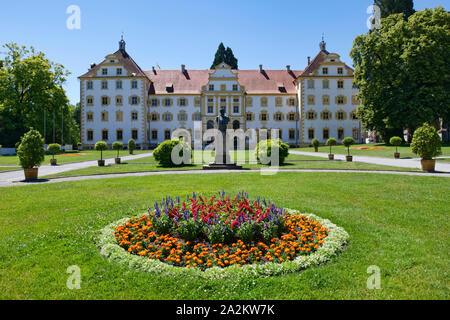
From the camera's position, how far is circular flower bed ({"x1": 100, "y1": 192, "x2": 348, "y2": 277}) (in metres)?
4.50

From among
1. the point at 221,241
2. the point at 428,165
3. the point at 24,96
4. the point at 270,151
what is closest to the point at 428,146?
the point at 428,165

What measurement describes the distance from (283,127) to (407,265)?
49164 mm

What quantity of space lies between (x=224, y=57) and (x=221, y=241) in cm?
6148

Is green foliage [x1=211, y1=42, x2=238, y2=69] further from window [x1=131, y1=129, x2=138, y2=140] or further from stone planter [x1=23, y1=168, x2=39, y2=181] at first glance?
stone planter [x1=23, y1=168, x2=39, y2=181]

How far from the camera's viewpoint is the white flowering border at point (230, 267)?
4.19 m

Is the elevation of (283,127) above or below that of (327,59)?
below

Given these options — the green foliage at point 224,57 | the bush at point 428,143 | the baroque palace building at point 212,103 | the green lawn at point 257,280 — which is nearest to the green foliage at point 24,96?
the baroque palace building at point 212,103

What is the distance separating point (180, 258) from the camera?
4.84 metres

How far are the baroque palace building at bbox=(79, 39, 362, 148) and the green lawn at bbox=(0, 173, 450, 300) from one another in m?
41.3

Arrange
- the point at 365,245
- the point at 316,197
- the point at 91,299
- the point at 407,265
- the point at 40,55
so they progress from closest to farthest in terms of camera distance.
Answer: the point at 91,299, the point at 407,265, the point at 365,245, the point at 316,197, the point at 40,55

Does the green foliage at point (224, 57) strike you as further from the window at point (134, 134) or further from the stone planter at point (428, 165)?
the stone planter at point (428, 165)

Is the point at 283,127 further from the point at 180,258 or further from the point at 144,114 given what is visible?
the point at 180,258

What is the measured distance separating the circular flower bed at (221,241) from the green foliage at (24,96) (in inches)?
1785
